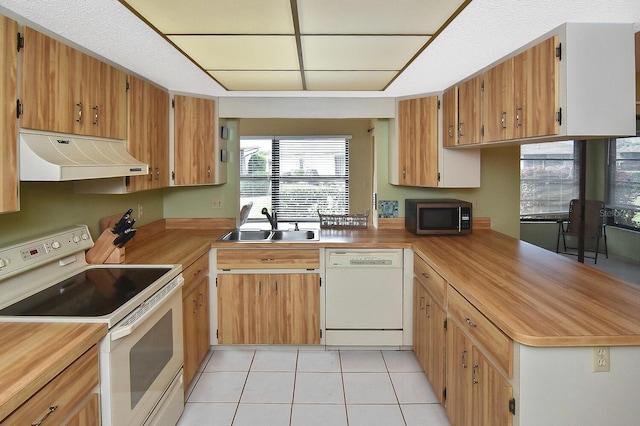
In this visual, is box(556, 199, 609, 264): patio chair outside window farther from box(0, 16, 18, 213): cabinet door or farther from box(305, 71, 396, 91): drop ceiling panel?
box(0, 16, 18, 213): cabinet door

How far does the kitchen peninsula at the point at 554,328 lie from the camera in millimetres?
1551

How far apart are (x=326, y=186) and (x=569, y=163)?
4.17 meters

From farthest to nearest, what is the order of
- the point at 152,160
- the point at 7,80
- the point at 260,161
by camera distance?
the point at 260,161 → the point at 152,160 → the point at 7,80

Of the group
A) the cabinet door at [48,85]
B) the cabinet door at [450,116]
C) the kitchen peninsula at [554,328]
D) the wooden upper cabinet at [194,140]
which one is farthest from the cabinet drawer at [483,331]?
the wooden upper cabinet at [194,140]

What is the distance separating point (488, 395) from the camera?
183cm

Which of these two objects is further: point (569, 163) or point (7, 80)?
point (569, 163)

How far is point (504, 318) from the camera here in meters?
1.68

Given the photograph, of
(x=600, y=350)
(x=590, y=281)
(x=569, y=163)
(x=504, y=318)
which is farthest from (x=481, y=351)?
(x=569, y=163)

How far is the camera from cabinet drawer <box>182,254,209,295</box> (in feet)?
9.30

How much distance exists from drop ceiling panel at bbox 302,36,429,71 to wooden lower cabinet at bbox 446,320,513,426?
4.94 ft

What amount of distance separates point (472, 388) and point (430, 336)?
0.85 meters

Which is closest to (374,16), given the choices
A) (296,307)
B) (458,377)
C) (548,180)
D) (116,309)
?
(116,309)

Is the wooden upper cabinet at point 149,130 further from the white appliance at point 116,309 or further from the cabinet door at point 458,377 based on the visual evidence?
the cabinet door at point 458,377

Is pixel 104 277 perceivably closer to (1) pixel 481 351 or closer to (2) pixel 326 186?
(1) pixel 481 351
